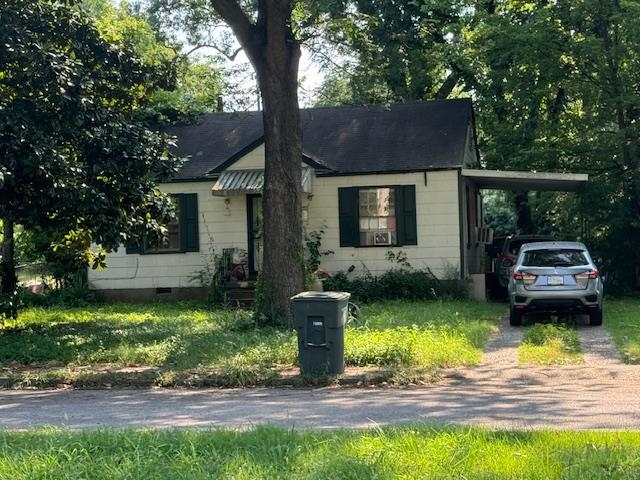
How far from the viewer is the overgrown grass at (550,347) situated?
11.2 meters

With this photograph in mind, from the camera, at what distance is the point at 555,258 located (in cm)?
1486

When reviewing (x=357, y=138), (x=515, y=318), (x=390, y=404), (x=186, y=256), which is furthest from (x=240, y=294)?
(x=390, y=404)

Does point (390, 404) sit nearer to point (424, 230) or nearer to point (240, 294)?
point (240, 294)

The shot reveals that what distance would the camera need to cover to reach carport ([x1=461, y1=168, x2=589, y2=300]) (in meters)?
18.9

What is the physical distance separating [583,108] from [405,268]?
7216 mm

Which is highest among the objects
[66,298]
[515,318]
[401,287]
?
[401,287]

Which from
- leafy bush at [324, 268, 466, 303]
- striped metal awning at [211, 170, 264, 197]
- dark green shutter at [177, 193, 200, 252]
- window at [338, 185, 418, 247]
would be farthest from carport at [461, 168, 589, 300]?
dark green shutter at [177, 193, 200, 252]

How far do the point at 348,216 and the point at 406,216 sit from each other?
153 centimetres

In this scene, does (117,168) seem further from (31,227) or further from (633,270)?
(633,270)

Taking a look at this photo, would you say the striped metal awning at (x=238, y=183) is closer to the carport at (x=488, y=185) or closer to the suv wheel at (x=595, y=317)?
the carport at (x=488, y=185)

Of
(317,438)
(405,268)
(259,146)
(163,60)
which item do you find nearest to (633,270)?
(405,268)

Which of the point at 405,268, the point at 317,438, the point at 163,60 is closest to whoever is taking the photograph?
the point at 317,438

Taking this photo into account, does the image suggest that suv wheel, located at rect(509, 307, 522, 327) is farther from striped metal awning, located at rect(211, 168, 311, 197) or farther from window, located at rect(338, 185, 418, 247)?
striped metal awning, located at rect(211, 168, 311, 197)

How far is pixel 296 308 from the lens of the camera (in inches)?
411
